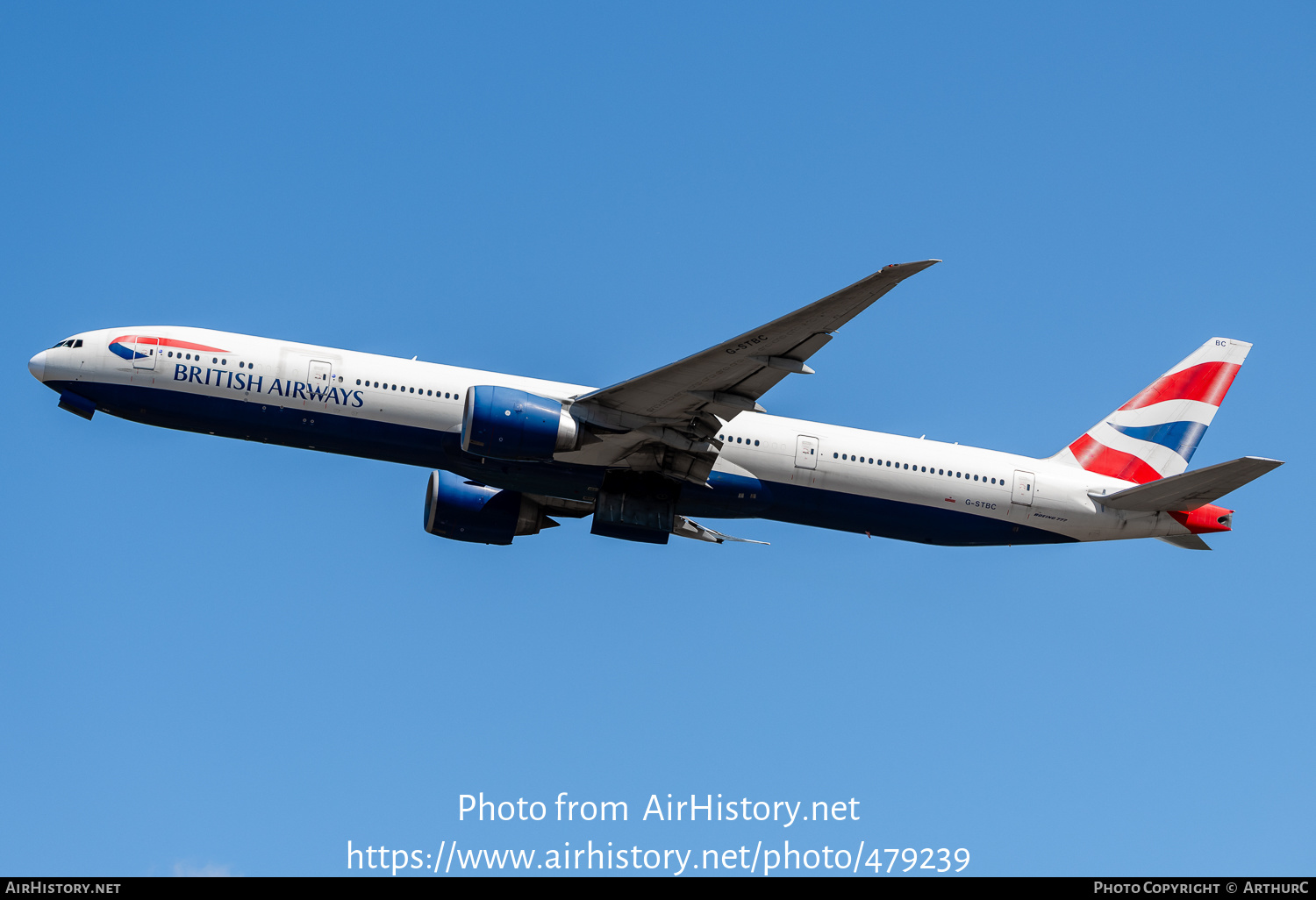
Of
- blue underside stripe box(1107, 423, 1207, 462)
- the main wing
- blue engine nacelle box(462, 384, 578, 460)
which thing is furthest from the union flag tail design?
blue engine nacelle box(462, 384, 578, 460)

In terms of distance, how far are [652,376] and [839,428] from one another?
669 centimetres

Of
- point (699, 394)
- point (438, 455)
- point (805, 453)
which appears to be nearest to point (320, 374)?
point (438, 455)

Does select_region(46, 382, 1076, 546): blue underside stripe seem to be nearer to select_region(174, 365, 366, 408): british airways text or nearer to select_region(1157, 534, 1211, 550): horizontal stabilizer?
select_region(174, 365, 366, 408): british airways text

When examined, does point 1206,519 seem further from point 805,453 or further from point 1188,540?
point 805,453

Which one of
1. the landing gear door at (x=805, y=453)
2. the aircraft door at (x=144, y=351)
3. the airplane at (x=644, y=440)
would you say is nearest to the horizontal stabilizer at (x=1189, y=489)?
the airplane at (x=644, y=440)

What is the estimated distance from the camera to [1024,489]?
111 feet

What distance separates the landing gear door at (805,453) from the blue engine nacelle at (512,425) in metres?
6.24

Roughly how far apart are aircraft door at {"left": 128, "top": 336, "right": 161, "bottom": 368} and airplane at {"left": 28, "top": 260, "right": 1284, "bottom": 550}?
0.04 metres

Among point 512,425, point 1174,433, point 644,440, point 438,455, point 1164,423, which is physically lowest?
point 438,455

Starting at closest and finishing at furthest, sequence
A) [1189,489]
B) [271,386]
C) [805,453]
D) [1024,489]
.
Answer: [271,386]
[805,453]
[1189,489]
[1024,489]

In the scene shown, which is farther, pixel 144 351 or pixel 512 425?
pixel 144 351

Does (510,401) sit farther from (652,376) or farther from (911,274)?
(911,274)

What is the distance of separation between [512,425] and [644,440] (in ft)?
11.6
